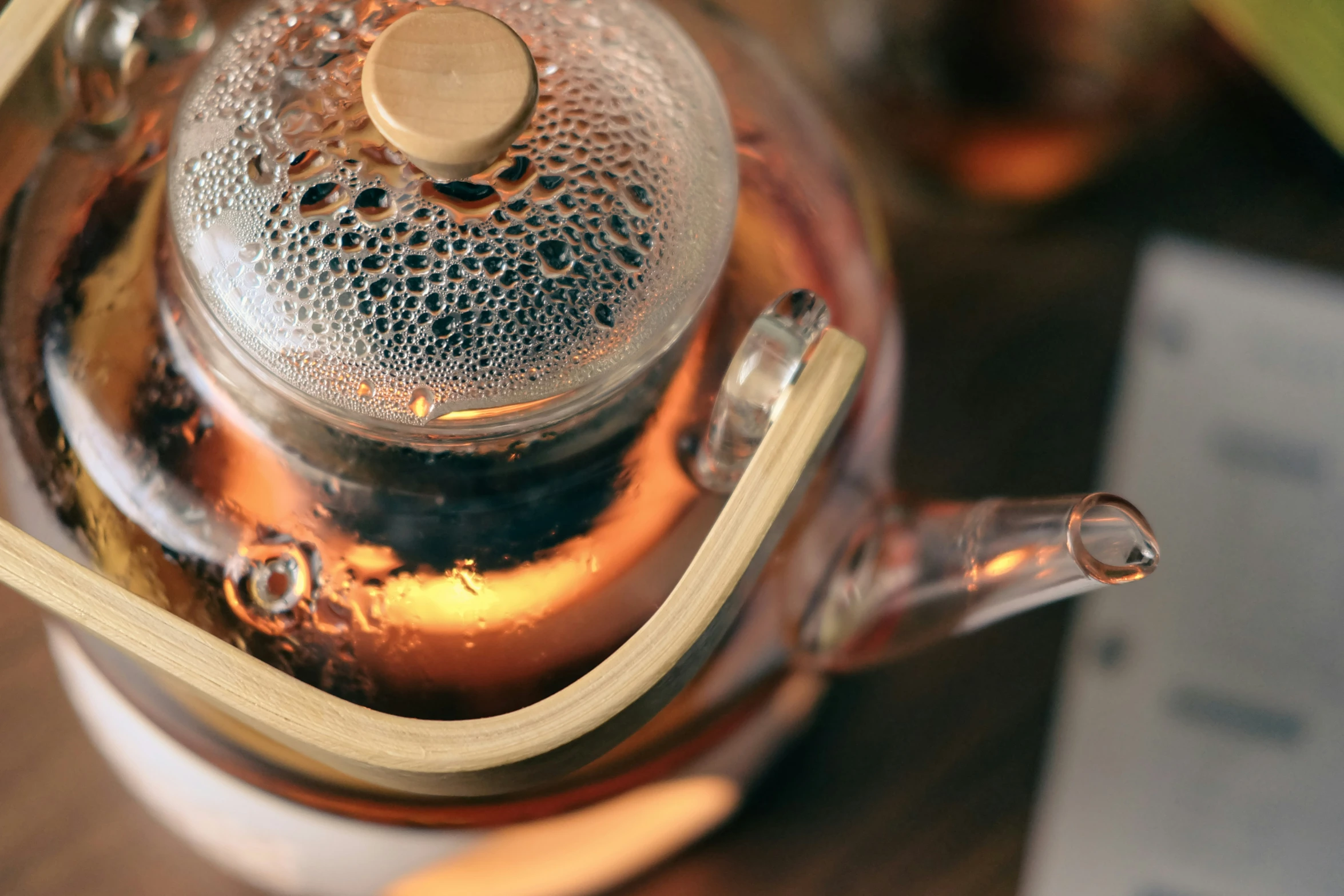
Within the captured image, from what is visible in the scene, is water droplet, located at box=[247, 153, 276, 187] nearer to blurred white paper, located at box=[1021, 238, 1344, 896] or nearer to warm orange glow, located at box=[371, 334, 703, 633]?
warm orange glow, located at box=[371, 334, 703, 633]

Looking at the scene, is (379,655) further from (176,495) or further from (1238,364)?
(1238,364)

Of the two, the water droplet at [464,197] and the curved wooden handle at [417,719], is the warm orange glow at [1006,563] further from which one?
the water droplet at [464,197]

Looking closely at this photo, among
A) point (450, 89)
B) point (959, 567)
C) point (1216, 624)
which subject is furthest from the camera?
point (1216, 624)

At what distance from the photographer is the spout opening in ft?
1.11

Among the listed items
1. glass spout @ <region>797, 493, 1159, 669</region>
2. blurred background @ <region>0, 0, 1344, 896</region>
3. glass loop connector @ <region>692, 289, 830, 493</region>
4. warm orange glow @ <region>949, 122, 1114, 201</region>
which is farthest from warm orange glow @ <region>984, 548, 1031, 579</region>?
warm orange glow @ <region>949, 122, 1114, 201</region>

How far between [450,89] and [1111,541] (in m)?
0.25

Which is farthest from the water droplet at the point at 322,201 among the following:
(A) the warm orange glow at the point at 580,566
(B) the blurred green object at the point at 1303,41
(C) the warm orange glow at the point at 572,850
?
(B) the blurred green object at the point at 1303,41

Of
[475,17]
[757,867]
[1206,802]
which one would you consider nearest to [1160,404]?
[1206,802]

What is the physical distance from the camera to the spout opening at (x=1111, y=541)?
1.11 feet

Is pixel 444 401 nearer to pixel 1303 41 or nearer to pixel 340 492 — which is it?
pixel 340 492

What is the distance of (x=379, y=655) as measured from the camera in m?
0.35

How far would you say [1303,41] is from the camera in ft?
1.55

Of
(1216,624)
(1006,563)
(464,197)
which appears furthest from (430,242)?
(1216,624)

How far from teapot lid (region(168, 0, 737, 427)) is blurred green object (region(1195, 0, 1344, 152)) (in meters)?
0.30
